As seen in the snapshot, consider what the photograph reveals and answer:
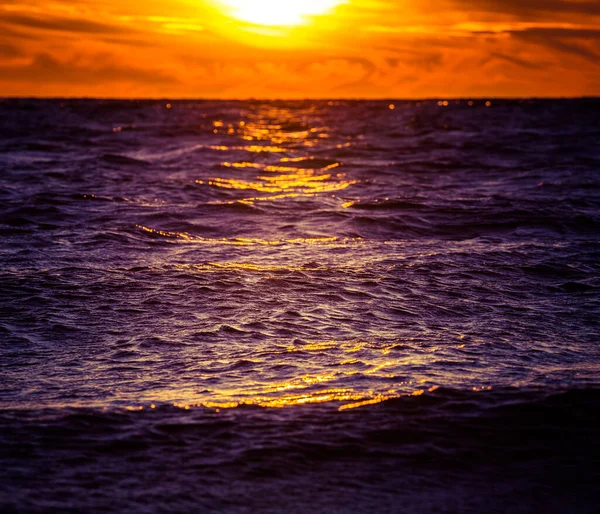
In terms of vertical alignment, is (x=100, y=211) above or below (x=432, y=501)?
above

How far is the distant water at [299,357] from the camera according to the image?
4789 mm

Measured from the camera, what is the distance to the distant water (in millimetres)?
4789

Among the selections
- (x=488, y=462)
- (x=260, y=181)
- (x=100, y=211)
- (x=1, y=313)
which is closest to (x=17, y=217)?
(x=100, y=211)

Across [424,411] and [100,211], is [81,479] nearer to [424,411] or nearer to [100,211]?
[424,411]

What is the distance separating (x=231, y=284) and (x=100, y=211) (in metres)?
7.34

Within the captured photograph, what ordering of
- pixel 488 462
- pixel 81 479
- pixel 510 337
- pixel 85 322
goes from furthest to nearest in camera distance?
1. pixel 85 322
2. pixel 510 337
3. pixel 488 462
4. pixel 81 479

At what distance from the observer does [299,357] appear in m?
6.94

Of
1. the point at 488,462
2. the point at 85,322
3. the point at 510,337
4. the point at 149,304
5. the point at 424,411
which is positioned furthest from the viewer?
the point at 149,304

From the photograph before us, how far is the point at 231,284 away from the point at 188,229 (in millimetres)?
4672

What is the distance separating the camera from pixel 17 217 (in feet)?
49.0

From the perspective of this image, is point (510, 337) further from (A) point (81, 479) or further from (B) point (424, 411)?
(A) point (81, 479)

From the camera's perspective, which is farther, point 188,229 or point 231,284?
point 188,229

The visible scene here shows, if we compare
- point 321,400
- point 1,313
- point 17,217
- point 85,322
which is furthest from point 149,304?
point 17,217

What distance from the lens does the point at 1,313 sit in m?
8.52
